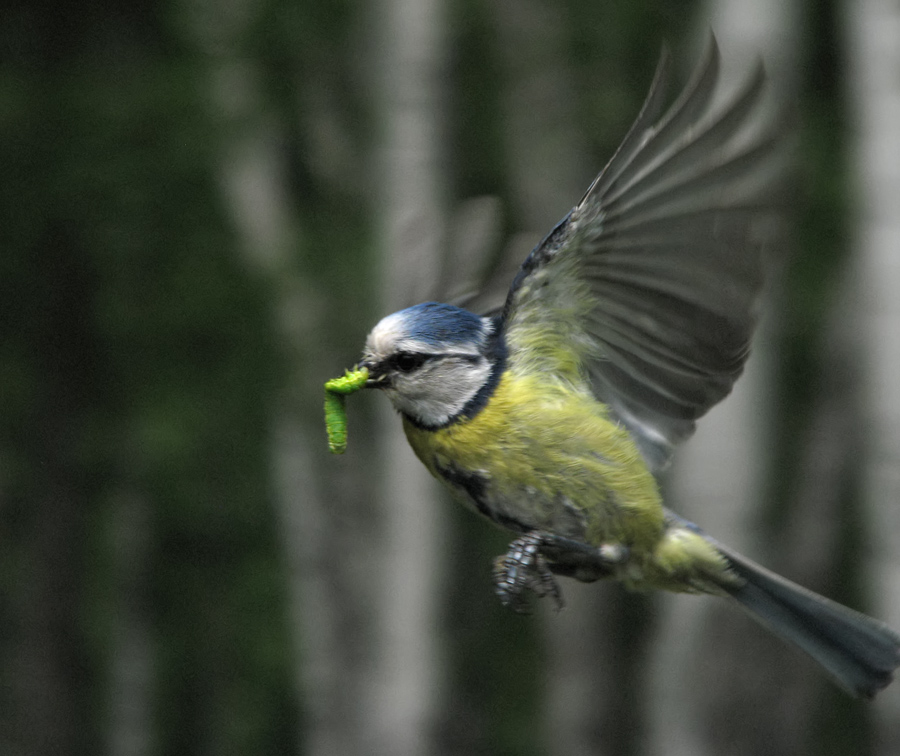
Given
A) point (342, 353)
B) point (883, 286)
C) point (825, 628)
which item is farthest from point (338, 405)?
point (342, 353)

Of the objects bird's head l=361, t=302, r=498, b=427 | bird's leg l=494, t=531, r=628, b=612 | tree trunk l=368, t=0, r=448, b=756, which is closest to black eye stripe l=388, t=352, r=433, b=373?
bird's head l=361, t=302, r=498, b=427

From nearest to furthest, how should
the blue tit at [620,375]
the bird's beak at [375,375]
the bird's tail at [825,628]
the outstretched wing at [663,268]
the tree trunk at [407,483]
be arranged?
the outstretched wing at [663,268] → the blue tit at [620,375] → the bird's beak at [375,375] → the bird's tail at [825,628] → the tree trunk at [407,483]

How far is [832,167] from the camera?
952 cm

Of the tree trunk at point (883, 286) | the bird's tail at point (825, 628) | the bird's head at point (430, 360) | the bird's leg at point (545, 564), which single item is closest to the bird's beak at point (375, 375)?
the bird's head at point (430, 360)

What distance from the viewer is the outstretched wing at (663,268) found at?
268 cm

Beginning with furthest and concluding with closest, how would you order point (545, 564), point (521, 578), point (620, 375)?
point (620, 375) → point (545, 564) → point (521, 578)

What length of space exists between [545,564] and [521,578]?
156mm

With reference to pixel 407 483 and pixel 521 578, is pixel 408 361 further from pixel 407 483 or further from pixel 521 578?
pixel 407 483

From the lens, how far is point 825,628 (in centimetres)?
333

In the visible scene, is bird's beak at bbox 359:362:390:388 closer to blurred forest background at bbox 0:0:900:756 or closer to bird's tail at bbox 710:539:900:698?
bird's tail at bbox 710:539:900:698

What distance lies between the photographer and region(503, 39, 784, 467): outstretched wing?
8.78 ft

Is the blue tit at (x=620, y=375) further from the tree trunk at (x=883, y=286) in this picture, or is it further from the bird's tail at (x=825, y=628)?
the tree trunk at (x=883, y=286)

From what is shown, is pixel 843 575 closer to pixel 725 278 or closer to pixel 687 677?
pixel 687 677

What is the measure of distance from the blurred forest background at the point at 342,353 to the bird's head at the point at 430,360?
164 inches
